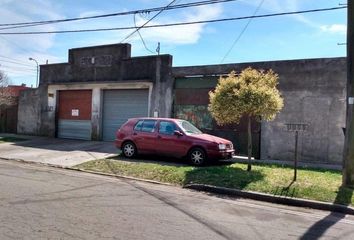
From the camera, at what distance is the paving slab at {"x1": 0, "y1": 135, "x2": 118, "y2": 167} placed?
626 inches

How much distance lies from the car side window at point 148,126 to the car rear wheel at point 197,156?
1868 millimetres

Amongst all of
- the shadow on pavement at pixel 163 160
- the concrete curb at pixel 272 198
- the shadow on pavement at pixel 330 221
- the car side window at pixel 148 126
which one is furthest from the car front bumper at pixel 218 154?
the shadow on pavement at pixel 330 221

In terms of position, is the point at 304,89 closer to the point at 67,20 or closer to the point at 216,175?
the point at 216,175

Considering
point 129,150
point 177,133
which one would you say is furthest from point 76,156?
point 177,133

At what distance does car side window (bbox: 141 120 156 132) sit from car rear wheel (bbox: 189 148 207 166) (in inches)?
73.6

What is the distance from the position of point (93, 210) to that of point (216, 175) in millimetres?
4945

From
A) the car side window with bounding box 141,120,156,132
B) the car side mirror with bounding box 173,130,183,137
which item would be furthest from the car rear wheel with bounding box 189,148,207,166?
the car side window with bounding box 141,120,156,132

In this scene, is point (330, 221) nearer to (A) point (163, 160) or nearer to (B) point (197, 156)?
(B) point (197, 156)

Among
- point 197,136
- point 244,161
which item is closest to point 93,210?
point 197,136

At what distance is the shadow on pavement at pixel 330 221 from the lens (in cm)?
678

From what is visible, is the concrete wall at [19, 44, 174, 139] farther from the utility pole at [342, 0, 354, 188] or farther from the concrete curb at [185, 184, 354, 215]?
the utility pole at [342, 0, 354, 188]

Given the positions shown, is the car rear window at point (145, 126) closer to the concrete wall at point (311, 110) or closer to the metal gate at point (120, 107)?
the concrete wall at point (311, 110)

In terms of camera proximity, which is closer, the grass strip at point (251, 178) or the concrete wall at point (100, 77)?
the grass strip at point (251, 178)

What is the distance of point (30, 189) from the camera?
9.37m
